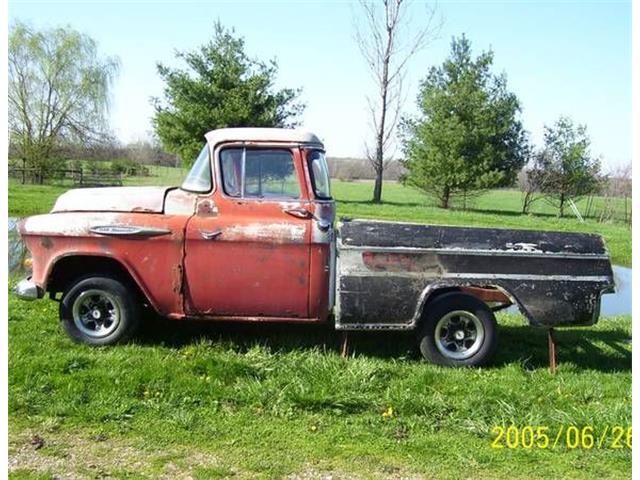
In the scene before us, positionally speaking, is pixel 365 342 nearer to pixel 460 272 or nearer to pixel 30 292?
pixel 460 272

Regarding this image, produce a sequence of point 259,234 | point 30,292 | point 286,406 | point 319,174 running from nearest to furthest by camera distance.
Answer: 1. point 286,406
2. point 259,234
3. point 30,292
4. point 319,174

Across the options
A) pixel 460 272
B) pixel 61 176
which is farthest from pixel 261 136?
pixel 61 176

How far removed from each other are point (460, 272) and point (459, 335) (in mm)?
638

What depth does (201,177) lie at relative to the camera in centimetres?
609

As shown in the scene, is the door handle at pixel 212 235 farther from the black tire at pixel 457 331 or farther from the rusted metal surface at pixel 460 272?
the black tire at pixel 457 331

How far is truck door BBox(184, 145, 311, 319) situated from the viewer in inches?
228

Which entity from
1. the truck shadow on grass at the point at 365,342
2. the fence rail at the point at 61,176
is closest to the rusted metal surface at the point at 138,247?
the truck shadow on grass at the point at 365,342

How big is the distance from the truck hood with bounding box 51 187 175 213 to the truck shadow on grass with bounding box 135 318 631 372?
1313 mm

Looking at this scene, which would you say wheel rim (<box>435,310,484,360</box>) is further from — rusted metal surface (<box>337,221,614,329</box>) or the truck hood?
the truck hood

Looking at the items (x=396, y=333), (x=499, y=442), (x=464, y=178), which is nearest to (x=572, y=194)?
(x=464, y=178)

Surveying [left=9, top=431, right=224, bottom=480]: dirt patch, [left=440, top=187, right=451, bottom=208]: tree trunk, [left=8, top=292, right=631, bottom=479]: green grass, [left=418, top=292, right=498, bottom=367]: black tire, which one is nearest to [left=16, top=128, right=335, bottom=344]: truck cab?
[left=8, top=292, right=631, bottom=479]: green grass

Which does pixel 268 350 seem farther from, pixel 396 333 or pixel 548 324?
pixel 548 324

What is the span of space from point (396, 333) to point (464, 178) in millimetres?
29174

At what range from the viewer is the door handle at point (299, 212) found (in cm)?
586
